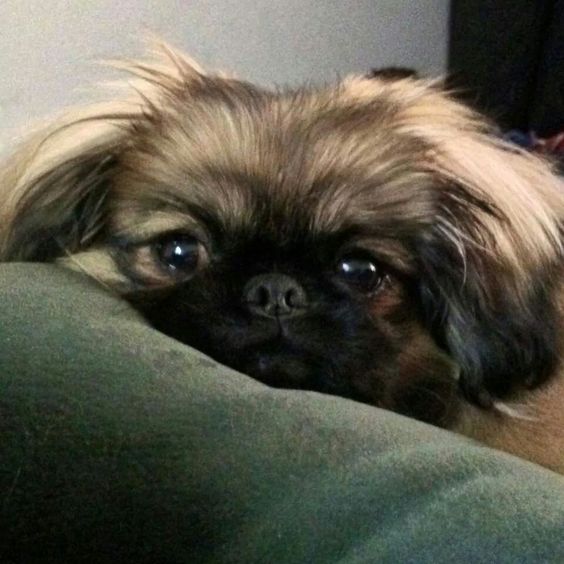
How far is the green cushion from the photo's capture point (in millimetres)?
543

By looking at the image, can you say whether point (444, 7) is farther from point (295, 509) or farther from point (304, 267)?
point (295, 509)

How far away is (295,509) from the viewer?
566 millimetres

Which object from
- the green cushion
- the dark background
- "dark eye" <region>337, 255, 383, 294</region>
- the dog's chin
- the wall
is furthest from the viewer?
the dark background

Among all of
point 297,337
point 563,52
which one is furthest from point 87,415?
point 563,52

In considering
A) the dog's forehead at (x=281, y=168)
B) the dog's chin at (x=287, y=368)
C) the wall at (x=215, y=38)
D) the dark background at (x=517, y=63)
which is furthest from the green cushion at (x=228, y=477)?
the dark background at (x=517, y=63)

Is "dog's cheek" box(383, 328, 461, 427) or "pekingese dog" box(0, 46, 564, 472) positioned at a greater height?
"pekingese dog" box(0, 46, 564, 472)

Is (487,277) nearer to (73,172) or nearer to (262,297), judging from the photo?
(262,297)

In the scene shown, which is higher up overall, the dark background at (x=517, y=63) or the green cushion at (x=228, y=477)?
the green cushion at (x=228, y=477)

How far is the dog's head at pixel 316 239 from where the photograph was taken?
0.97m

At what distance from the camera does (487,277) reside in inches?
42.6

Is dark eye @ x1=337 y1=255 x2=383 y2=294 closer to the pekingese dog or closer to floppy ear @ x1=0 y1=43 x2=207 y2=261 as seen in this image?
the pekingese dog

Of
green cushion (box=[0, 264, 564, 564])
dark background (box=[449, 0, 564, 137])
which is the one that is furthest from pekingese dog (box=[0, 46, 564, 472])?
dark background (box=[449, 0, 564, 137])

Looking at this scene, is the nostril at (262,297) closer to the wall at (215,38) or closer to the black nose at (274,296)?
the black nose at (274,296)

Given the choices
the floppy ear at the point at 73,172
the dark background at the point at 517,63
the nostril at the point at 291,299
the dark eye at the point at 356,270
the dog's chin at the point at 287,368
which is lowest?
the dark background at the point at 517,63
